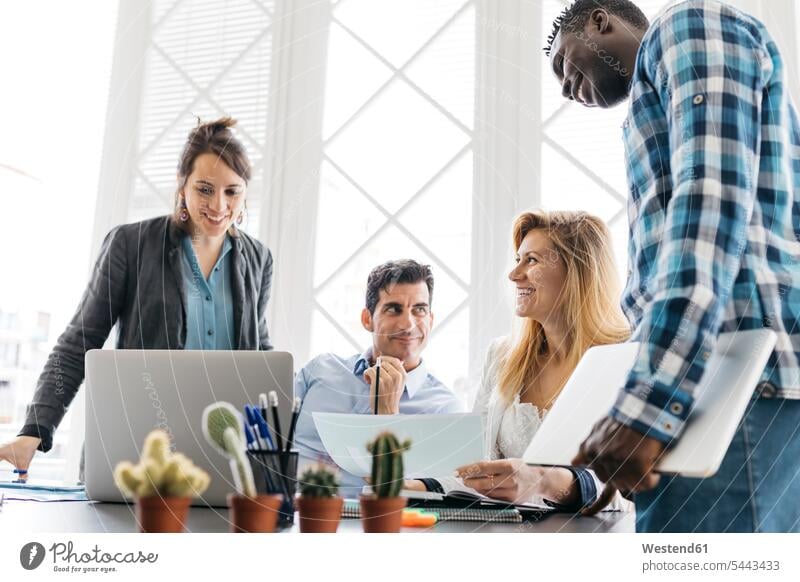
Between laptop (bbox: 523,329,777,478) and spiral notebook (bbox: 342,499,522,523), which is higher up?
laptop (bbox: 523,329,777,478)

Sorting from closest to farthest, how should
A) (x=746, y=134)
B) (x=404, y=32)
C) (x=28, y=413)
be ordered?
(x=746, y=134) → (x=28, y=413) → (x=404, y=32)

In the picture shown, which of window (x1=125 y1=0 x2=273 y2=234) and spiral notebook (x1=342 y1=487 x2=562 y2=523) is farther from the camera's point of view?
window (x1=125 y1=0 x2=273 y2=234)

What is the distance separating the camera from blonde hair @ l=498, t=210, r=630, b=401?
2.83 ft

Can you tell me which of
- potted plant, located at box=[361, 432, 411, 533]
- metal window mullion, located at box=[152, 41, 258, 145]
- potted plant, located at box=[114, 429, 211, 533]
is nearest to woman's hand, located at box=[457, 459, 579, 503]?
potted plant, located at box=[361, 432, 411, 533]

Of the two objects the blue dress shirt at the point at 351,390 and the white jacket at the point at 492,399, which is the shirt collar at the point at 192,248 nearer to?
the blue dress shirt at the point at 351,390

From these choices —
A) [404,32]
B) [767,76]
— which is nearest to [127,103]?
[404,32]

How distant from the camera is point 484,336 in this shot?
906 millimetres

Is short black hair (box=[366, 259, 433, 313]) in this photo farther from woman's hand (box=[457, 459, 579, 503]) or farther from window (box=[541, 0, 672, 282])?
woman's hand (box=[457, 459, 579, 503])

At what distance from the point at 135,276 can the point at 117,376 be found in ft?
0.88

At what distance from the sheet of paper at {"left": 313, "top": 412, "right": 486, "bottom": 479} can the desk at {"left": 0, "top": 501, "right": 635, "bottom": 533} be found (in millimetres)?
97

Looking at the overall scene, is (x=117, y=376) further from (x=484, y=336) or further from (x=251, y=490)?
(x=484, y=336)

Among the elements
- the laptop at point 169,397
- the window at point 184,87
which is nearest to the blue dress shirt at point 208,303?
the window at point 184,87

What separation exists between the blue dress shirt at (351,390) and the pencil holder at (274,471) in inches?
16.8

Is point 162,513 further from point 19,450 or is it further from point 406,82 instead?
point 406,82
